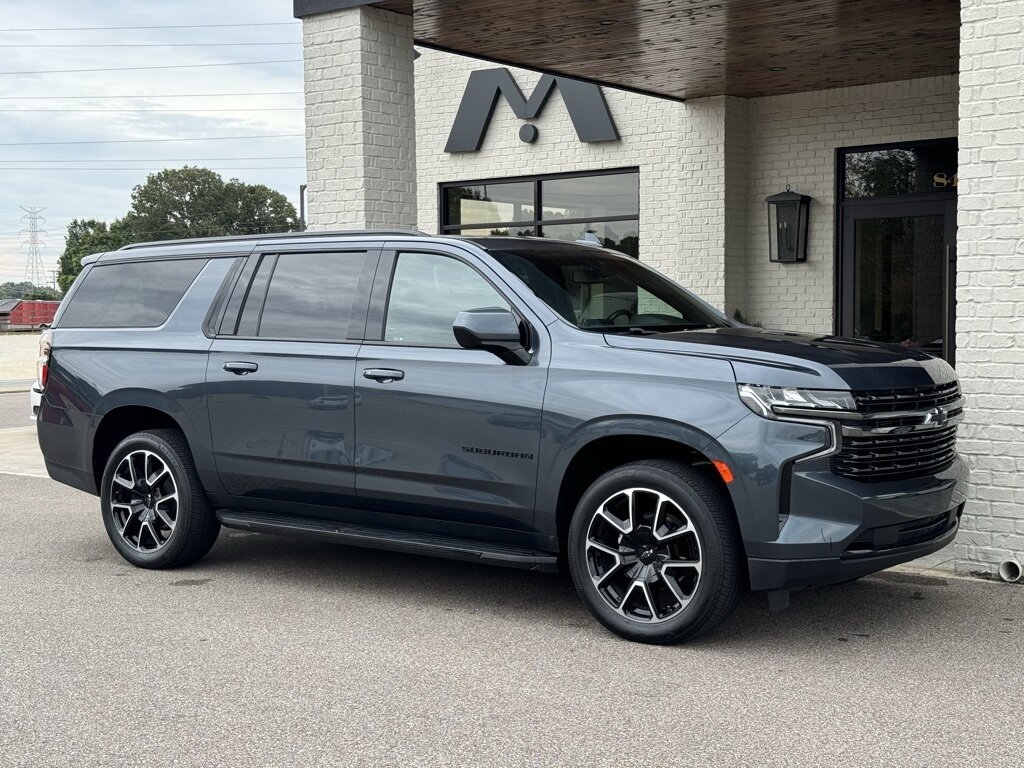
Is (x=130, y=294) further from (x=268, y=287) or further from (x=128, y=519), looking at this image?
(x=128, y=519)

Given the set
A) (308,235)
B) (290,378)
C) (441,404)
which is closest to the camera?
(441,404)

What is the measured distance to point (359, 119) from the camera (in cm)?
1005

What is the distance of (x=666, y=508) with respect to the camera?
571cm

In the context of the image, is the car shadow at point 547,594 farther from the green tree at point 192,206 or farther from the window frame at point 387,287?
the green tree at point 192,206

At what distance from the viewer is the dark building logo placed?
15.3 m

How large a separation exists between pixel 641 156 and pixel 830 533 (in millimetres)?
10216

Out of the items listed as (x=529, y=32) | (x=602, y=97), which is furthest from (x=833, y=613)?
(x=602, y=97)

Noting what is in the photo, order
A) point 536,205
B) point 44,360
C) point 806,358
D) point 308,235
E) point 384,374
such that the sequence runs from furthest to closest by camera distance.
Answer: point 536,205
point 44,360
point 308,235
point 384,374
point 806,358

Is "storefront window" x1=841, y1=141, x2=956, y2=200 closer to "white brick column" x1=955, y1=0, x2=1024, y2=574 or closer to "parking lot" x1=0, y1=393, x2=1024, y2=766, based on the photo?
"white brick column" x1=955, y1=0, x2=1024, y2=574

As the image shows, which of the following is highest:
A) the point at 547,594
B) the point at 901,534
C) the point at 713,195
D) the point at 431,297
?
the point at 713,195

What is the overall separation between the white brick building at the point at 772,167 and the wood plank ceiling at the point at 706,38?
5cm

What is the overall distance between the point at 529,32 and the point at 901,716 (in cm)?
745

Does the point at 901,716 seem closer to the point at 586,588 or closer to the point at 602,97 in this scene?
the point at 586,588

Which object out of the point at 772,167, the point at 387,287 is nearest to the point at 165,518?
the point at 387,287
